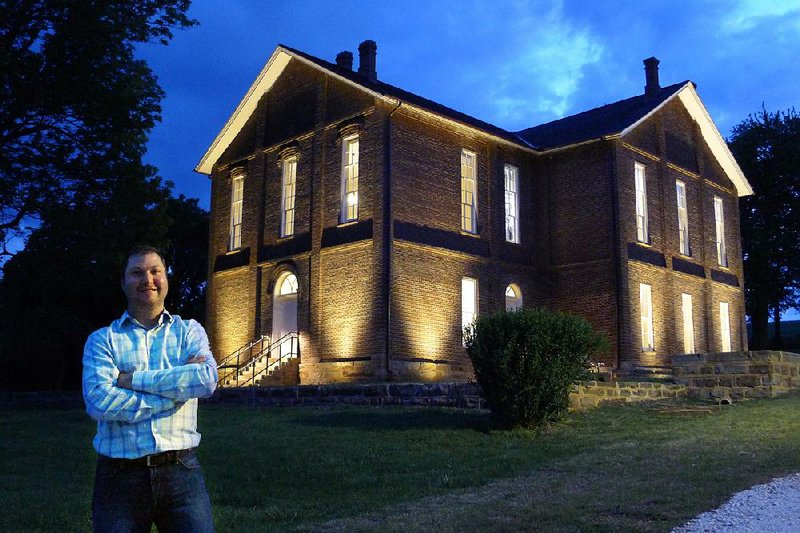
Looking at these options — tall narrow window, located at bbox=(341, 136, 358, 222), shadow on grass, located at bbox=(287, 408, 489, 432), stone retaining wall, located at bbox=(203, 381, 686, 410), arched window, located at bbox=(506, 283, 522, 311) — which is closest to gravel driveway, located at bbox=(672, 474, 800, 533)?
shadow on grass, located at bbox=(287, 408, 489, 432)

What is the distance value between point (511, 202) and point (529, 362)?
507 inches

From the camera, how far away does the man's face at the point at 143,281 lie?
366 cm

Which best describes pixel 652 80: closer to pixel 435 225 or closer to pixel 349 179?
pixel 435 225

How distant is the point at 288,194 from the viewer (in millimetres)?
24578

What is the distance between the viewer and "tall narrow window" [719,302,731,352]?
28188mm

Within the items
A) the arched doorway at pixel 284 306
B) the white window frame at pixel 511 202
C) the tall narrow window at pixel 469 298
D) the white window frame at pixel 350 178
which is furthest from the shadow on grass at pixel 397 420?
the white window frame at pixel 511 202

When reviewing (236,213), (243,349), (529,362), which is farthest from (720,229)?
(529,362)

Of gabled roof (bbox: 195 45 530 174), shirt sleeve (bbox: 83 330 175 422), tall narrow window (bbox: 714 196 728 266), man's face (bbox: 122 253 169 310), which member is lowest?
shirt sleeve (bbox: 83 330 175 422)

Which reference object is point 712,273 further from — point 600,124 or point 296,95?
point 296,95

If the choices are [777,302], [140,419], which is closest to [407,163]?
[140,419]

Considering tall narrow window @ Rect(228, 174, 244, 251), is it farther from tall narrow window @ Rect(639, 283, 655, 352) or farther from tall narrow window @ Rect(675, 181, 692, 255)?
tall narrow window @ Rect(675, 181, 692, 255)

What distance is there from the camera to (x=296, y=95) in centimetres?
2511

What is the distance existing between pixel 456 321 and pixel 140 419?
19.1 meters

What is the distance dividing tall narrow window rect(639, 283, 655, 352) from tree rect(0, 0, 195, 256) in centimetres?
1505
